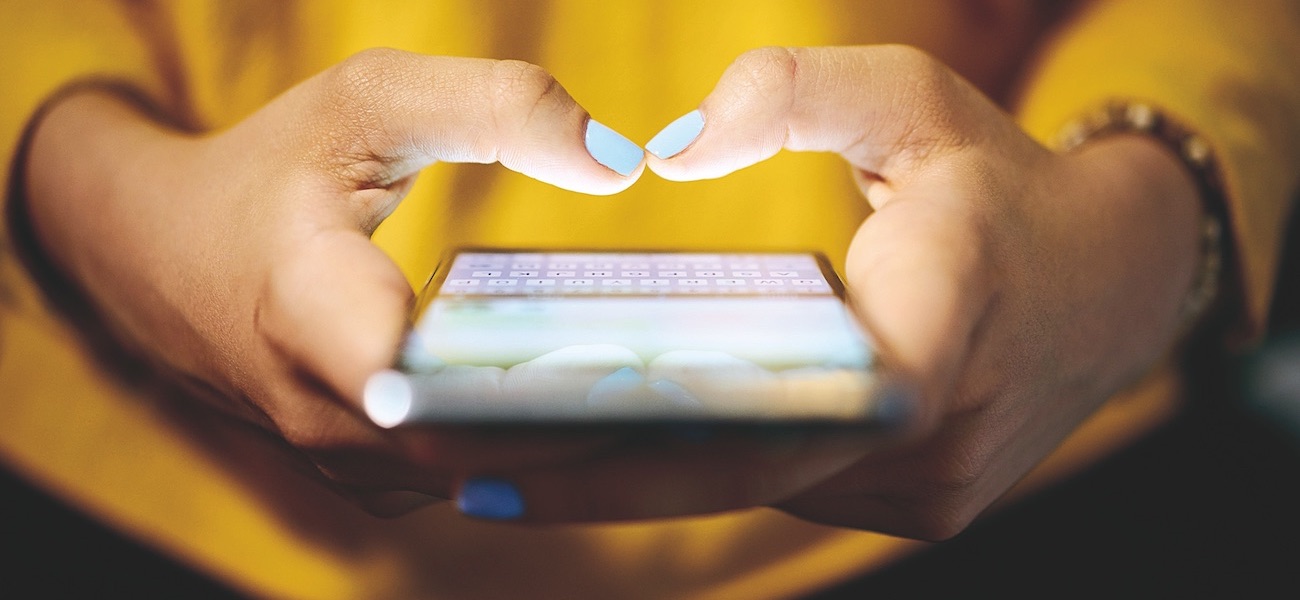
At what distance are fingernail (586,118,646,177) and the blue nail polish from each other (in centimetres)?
15

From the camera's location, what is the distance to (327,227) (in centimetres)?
33

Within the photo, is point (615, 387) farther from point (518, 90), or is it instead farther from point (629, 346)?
point (518, 90)

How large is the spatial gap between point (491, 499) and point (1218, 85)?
0.55m

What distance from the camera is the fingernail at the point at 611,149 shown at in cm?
34

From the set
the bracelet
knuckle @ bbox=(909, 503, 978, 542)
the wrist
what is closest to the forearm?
the wrist

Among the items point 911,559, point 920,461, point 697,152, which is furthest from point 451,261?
point 911,559

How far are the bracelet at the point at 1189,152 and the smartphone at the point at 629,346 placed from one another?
0.25 meters

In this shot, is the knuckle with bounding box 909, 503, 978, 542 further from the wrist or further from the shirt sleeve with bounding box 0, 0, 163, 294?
the shirt sleeve with bounding box 0, 0, 163, 294

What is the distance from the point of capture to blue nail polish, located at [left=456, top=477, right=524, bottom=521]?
27cm

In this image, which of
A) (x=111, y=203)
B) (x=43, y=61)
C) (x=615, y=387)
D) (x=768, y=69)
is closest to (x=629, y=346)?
Result: (x=615, y=387)

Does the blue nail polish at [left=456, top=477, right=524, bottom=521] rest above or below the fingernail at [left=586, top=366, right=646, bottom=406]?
below

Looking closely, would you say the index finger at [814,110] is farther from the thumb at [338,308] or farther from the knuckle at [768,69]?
the thumb at [338,308]

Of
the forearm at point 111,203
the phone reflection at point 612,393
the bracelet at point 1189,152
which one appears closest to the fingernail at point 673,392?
the phone reflection at point 612,393

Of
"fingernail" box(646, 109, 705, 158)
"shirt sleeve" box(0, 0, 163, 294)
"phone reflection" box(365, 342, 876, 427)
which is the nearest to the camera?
"phone reflection" box(365, 342, 876, 427)
